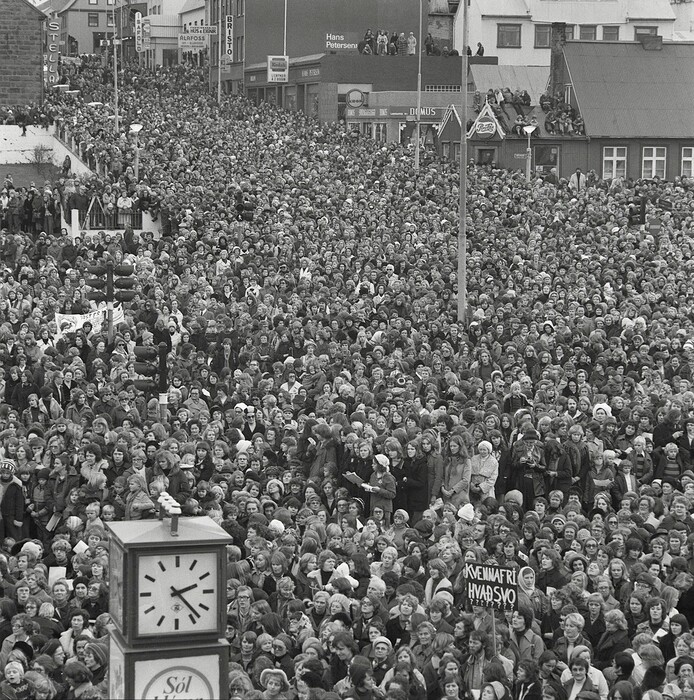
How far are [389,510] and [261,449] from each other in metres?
2.13

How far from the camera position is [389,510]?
711 inches

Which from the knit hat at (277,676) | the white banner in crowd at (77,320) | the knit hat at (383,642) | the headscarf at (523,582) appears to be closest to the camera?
the knit hat at (277,676)

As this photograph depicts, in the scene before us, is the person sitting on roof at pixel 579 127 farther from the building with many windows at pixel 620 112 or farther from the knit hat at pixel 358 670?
the knit hat at pixel 358 670

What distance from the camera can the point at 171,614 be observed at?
23.5 ft

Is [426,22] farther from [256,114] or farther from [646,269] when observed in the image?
[646,269]

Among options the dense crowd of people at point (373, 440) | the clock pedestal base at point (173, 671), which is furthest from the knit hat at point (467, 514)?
the clock pedestal base at point (173, 671)

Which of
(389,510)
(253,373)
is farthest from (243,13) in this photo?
(389,510)

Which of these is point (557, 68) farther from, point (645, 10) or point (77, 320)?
point (77, 320)

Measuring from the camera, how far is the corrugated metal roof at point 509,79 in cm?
6456

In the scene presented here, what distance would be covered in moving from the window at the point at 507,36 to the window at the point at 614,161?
12799 millimetres

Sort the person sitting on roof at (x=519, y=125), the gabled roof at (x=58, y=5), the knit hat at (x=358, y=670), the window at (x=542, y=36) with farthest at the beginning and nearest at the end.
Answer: the gabled roof at (x=58, y=5) < the window at (x=542, y=36) < the person sitting on roof at (x=519, y=125) < the knit hat at (x=358, y=670)

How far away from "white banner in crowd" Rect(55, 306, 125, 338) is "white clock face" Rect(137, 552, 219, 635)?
18.5 meters

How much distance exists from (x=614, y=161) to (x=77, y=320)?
36.9 meters

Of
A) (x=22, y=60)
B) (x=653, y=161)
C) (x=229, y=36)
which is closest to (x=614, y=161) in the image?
(x=653, y=161)
